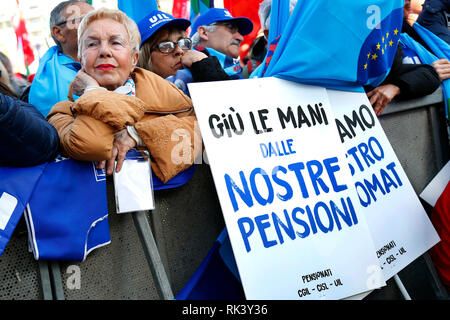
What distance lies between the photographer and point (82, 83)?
6.24ft

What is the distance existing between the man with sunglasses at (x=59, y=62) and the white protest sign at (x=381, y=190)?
1498 mm

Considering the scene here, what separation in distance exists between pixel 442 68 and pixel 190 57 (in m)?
1.68

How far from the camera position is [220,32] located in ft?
11.7

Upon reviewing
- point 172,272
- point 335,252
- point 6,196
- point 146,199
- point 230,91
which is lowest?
point 172,272

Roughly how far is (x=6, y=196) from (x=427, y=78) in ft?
8.05

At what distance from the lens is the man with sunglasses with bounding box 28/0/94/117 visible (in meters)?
2.50

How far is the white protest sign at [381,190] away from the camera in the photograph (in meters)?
2.23

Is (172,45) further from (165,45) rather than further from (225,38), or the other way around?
(225,38)

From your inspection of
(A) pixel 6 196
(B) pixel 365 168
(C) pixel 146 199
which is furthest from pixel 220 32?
(A) pixel 6 196

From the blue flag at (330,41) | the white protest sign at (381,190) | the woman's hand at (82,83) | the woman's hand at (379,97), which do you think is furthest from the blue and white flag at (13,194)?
the woman's hand at (379,97)

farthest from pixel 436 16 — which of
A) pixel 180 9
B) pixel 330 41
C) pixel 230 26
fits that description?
pixel 180 9

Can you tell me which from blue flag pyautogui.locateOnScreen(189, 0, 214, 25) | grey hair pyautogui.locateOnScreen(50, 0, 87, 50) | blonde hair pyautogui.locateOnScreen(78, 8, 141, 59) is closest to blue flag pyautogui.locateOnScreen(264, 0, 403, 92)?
blonde hair pyautogui.locateOnScreen(78, 8, 141, 59)

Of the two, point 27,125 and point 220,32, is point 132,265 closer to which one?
point 27,125

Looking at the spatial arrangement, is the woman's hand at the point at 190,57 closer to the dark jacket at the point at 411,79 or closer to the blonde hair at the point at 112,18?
the blonde hair at the point at 112,18
